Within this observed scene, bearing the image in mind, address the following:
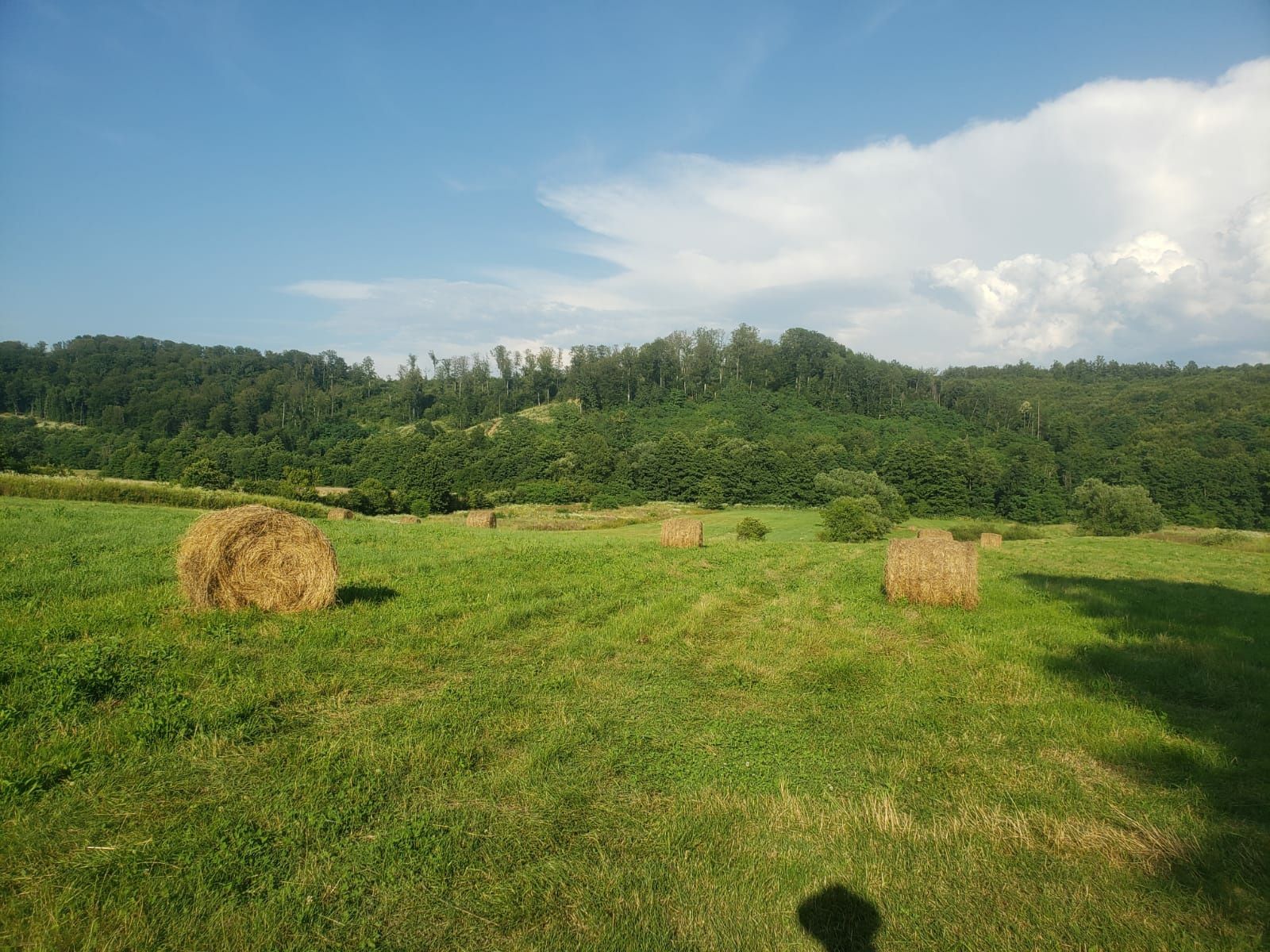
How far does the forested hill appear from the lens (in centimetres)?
9156

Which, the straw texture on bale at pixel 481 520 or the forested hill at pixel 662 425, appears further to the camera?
the forested hill at pixel 662 425

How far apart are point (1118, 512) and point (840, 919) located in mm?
82120

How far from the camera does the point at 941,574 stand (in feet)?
44.0

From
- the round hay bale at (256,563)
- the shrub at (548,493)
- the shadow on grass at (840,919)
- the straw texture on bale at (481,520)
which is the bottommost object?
the shrub at (548,493)

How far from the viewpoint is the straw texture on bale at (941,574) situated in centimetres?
1338

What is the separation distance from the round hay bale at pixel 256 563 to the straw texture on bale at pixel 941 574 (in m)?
11.4

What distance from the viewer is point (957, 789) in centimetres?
577

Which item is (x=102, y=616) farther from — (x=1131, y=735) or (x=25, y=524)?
(x=1131, y=735)

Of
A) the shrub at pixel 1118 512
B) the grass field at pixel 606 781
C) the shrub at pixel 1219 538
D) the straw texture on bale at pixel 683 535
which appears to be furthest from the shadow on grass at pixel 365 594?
the shrub at pixel 1118 512

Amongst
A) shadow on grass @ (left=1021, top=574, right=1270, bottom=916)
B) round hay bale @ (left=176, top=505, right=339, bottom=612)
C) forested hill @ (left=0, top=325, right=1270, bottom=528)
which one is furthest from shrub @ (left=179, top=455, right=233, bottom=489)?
shadow on grass @ (left=1021, top=574, right=1270, bottom=916)

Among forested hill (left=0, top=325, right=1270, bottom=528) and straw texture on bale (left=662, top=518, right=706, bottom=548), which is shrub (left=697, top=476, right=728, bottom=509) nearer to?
forested hill (left=0, top=325, right=1270, bottom=528)

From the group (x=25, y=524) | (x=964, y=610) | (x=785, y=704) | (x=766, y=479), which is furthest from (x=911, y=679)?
(x=766, y=479)

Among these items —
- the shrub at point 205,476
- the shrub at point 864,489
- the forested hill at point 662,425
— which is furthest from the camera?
the forested hill at point 662,425

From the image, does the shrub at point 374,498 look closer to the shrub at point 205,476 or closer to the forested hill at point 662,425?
the forested hill at point 662,425
